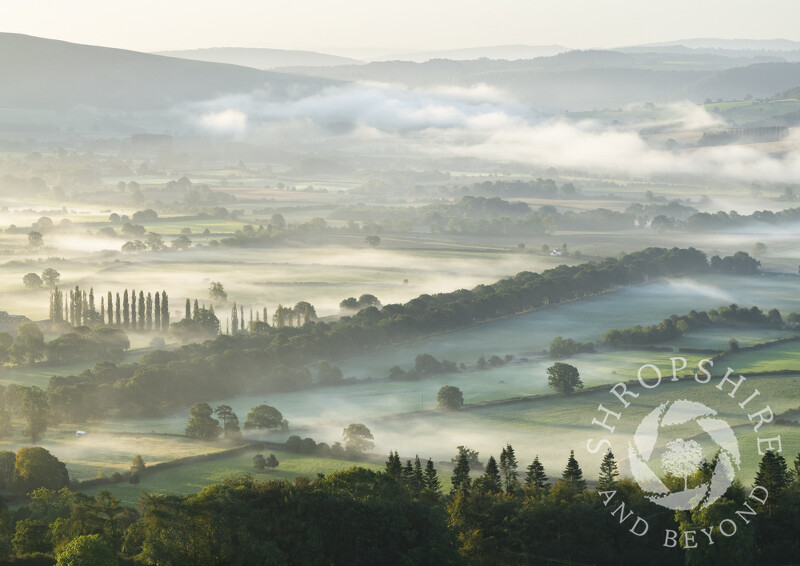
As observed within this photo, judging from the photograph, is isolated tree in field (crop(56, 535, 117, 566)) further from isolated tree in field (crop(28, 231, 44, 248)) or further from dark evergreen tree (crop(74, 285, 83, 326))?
isolated tree in field (crop(28, 231, 44, 248))

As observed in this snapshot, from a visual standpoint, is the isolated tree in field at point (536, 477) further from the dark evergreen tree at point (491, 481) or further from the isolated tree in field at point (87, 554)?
the isolated tree in field at point (87, 554)

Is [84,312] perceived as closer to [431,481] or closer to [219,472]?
[219,472]

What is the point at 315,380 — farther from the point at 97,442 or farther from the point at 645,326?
the point at 645,326

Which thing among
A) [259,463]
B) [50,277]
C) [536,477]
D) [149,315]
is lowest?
[259,463]

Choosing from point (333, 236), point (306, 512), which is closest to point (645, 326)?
point (306, 512)

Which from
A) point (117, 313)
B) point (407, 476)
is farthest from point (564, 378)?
point (117, 313)

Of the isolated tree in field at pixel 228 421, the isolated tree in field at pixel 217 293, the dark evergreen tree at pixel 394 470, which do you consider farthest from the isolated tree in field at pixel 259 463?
the isolated tree in field at pixel 217 293
